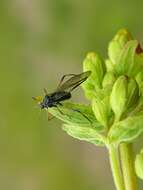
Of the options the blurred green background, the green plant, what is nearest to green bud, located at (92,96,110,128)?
the green plant

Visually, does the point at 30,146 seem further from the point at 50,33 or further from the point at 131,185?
the point at 131,185

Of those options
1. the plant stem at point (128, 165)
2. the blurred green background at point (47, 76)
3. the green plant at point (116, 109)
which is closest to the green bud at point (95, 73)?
the green plant at point (116, 109)

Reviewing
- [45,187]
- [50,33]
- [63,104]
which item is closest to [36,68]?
[50,33]

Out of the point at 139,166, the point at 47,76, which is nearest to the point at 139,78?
the point at 139,166

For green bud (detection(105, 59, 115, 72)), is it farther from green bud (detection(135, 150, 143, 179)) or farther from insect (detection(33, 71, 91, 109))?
green bud (detection(135, 150, 143, 179))

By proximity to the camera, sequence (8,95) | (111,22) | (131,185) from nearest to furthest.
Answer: (131,185)
(111,22)
(8,95)

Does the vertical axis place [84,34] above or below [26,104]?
above

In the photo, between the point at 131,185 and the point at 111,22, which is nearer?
the point at 131,185

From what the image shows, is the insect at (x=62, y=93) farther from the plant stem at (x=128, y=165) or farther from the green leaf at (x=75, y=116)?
the plant stem at (x=128, y=165)
